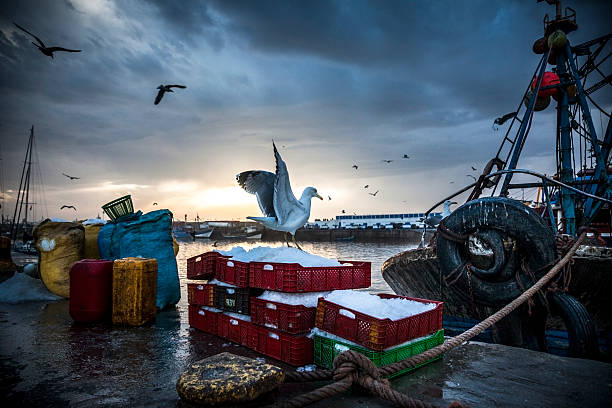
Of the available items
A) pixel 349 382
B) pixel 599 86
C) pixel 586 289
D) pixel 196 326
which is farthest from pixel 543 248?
pixel 599 86

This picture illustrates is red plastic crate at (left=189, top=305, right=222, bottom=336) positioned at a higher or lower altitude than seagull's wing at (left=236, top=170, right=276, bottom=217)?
lower

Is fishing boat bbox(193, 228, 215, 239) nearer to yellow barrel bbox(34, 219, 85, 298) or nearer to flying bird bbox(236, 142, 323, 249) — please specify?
yellow barrel bbox(34, 219, 85, 298)

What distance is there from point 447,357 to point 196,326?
11.4 ft

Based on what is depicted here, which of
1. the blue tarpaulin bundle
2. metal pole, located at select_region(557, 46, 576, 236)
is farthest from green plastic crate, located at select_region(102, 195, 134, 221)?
metal pole, located at select_region(557, 46, 576, 236)

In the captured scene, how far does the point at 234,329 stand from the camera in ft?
15.2

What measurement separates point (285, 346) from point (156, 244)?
4099 millimetres

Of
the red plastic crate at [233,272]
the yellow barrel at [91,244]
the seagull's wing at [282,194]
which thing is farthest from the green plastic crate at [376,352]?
the yellow barrel at [91,244]

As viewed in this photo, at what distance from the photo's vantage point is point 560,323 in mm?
6703

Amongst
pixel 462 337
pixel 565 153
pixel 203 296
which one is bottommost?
pixel 462 337

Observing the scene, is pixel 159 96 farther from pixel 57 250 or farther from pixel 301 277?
pixel 301 277

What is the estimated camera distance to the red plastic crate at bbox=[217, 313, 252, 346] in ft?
14.6

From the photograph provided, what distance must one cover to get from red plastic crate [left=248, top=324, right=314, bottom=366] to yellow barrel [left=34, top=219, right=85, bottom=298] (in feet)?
18.0

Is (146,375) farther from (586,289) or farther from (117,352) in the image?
(586,289)

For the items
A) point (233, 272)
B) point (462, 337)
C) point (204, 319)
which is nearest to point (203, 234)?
point (204, 319)
